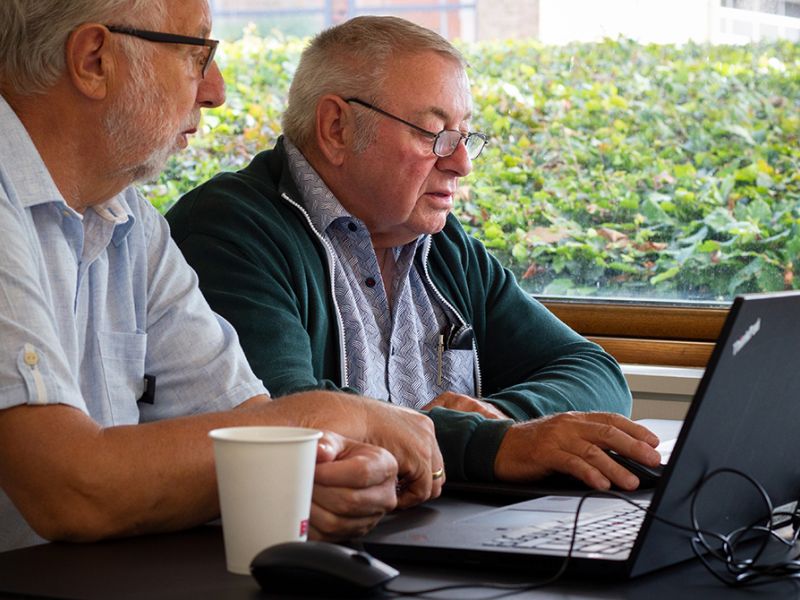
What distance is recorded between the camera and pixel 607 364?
2.27m

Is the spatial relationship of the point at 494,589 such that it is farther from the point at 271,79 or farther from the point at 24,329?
the point at 271,79

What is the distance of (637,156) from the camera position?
290cm

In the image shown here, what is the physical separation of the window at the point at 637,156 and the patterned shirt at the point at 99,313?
1.51 metres

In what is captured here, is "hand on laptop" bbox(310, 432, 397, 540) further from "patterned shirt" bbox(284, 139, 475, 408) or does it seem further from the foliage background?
the foliage background

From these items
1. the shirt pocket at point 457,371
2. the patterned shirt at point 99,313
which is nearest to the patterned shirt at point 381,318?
the shirt pocket at point 457,371

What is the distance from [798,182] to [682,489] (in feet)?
6.44

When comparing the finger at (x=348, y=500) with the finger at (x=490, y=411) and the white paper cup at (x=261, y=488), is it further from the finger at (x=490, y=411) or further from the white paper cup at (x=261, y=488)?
the finger at (x=490, y=411)

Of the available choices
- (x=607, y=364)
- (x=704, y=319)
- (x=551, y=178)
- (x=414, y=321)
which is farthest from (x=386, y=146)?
(x=704, y=319)

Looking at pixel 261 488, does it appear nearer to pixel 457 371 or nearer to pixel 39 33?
pixel 39 33

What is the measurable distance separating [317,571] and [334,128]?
1.47m

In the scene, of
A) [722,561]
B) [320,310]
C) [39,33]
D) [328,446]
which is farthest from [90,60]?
[722,561]

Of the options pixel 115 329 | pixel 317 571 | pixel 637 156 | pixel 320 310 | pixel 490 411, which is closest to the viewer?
pixel 317 571

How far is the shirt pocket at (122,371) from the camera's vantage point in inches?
59.4

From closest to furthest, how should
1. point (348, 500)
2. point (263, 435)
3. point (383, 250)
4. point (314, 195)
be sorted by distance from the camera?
point (263, 435) → point (348, 500) → point (314, 195) → point (383, 250)
